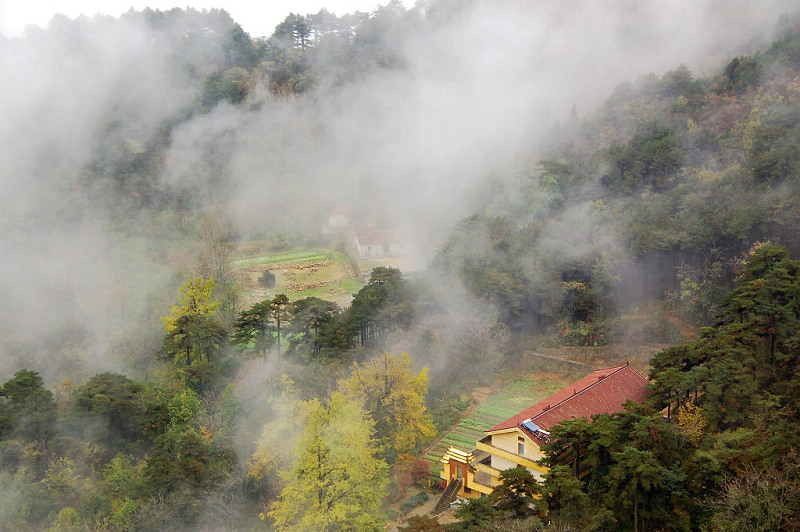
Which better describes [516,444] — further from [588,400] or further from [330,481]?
[330,481]

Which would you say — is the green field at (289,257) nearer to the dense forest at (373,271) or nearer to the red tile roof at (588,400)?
the dense forest at (373,271)

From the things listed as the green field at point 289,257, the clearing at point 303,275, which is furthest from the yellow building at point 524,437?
the green field at point 289,257

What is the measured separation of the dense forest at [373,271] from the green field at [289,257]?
775mm

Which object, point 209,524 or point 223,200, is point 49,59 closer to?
point 223,200

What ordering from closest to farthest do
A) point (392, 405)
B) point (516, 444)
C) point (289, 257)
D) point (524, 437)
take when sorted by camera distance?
point (524, 437) → point (516, 444) → point (392, 405) → point (289, 257)

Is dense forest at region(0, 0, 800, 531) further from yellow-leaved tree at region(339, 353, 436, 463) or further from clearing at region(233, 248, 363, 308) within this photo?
clearing at region(233, 248, 363, 308)

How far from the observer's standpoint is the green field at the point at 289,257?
32.8 meters

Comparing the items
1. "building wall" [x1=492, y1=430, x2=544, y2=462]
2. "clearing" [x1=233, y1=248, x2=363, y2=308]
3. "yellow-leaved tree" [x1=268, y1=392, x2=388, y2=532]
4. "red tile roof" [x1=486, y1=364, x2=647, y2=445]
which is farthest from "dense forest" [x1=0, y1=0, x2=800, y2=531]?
"red tile roof" [x1=486, y1=364, x2=647, y2=445]

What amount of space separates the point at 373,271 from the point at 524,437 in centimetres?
1092

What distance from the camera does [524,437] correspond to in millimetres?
→ 16859

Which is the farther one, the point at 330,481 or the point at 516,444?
the point at 516,444

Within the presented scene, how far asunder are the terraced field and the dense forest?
2.12ft

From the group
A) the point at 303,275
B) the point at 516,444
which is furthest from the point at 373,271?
the point at 516,444

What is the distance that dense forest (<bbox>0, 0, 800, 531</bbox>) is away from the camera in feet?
50.0
